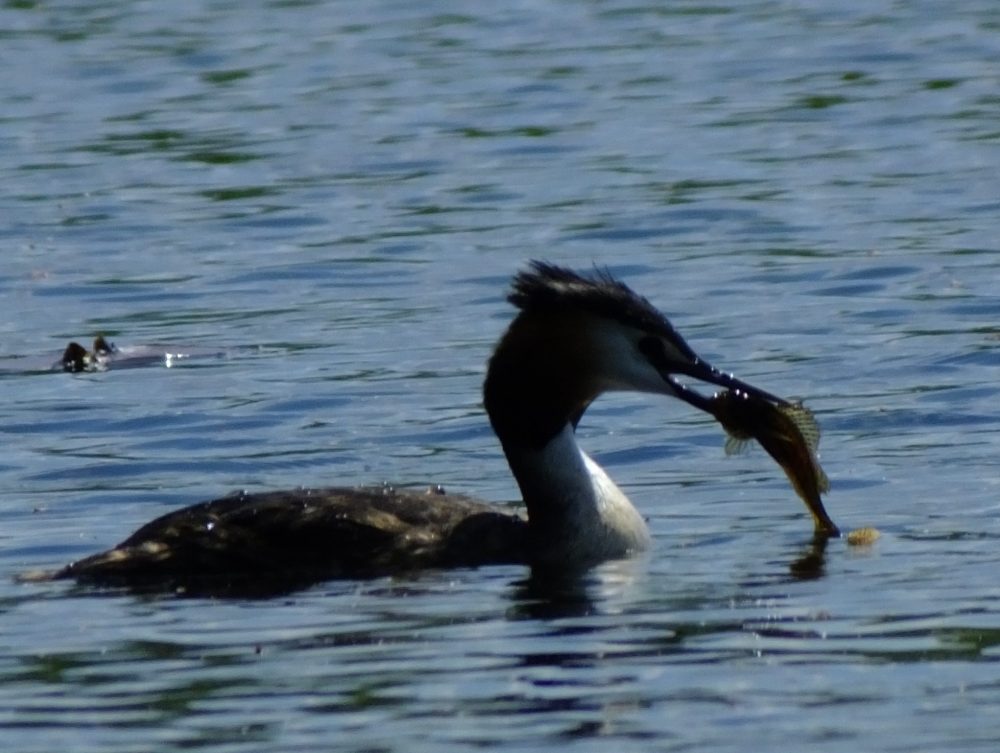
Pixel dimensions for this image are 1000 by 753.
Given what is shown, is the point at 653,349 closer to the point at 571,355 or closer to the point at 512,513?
the point at 571,355

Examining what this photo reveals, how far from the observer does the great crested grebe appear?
37.3ft

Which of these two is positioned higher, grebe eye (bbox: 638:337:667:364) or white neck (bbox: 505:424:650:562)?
grebe eye (bbox: 638:337:667:364)

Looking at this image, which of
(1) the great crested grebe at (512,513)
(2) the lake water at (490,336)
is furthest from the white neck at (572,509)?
(2) the lake water at (490,336)

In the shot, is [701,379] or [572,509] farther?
[701,379]

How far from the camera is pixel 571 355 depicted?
1193cm

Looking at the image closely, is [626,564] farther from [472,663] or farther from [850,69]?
[850,69]

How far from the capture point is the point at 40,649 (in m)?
10.1

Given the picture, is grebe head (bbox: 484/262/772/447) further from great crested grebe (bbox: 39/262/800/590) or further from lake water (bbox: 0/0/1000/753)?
lake water (bbox: 0/0/1000/753)

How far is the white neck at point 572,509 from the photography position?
1171 centimetres

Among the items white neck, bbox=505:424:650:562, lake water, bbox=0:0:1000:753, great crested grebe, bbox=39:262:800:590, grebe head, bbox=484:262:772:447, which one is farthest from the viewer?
grebe head, bbox=484:262:772:447

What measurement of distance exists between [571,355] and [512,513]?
0.69 m

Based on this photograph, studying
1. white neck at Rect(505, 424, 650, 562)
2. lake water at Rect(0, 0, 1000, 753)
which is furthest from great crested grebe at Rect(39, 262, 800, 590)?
lake water at Rect(0, 0, 1000, 753)

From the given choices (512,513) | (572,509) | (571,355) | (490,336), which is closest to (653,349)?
(571,355)

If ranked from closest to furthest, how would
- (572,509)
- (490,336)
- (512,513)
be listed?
1. (572,509)
2. (512,513)
3. (490,336)
